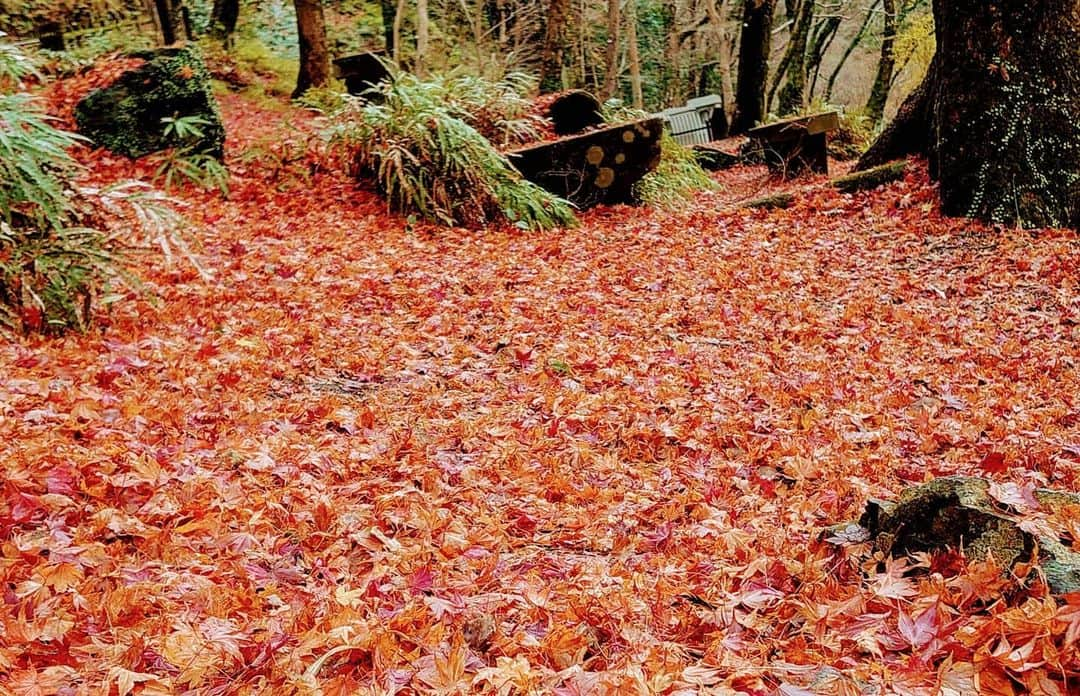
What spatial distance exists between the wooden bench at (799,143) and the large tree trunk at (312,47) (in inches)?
240

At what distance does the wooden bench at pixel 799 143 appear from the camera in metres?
10.5

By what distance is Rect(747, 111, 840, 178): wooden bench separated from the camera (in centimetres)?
1049

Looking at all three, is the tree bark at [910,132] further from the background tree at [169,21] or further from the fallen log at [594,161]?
the background tree at [169,21]

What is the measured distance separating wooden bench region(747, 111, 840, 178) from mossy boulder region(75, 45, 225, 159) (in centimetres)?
712

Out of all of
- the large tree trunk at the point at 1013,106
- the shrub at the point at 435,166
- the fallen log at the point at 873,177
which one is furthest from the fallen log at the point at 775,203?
the shrub at the point at 435,166

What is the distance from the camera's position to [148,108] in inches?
312

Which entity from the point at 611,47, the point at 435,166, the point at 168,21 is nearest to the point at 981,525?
→ the point at 435,166

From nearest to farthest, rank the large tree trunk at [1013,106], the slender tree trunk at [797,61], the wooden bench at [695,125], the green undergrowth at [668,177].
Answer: the large tree trunk at [1013,106] → the green undergrowth at [668,177] → the wooden bench at [695,125] → the slender tree trunk at [797,61]

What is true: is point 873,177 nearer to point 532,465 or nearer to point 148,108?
point 532,465

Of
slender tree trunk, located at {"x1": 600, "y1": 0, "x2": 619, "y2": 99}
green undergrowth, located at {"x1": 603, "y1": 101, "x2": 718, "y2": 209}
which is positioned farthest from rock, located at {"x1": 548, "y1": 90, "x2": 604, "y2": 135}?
slender tree trunk, located at {"x1": 600, "y1": 0, "x2": 619, "y2": 99}

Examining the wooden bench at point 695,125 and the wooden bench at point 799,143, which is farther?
the wooden bench at point 695,125

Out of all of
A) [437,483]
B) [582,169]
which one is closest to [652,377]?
[437,483]

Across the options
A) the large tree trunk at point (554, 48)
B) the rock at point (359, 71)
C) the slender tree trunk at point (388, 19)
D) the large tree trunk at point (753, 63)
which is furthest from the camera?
the slender tree trunk at point (388, 19)

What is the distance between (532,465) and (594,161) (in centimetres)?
610
